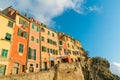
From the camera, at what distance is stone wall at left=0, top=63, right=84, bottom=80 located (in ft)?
65.7

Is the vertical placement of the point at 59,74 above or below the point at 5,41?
below

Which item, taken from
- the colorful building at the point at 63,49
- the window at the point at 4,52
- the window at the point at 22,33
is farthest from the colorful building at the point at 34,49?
the colorful building at the point at 63,49

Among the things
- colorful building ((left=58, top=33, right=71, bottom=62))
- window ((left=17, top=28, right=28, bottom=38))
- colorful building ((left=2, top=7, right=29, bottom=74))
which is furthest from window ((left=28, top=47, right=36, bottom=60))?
colorful building ((left=58, top=33, right=71, bottom=62))

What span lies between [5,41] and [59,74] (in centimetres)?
1443

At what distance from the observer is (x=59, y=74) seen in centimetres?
2936

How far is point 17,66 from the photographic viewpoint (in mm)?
25875

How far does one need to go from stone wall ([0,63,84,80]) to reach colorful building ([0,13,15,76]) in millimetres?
5366

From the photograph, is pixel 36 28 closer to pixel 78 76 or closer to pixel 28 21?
pixel 28 21

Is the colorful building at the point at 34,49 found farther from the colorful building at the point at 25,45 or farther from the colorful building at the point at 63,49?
the colorful building at the point at 63,49

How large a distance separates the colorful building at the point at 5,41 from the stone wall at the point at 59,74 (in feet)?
17.6

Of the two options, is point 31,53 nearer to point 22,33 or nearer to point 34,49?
point 34,49

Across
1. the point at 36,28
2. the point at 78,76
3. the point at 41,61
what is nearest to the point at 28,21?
the point at 36,28

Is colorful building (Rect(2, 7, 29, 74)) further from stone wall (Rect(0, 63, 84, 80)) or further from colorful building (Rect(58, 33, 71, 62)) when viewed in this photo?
colorful building (Rect(58, 33, 71, 62))

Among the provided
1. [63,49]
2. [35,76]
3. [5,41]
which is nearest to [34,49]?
[5,41]
